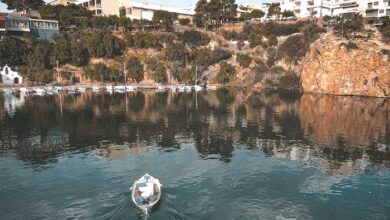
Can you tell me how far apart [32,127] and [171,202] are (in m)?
61.8

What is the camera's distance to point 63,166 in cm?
6125

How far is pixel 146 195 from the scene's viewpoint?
43000 millimetres

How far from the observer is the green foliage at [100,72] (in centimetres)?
18424

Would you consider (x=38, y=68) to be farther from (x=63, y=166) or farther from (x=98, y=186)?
(x=98, y=186)

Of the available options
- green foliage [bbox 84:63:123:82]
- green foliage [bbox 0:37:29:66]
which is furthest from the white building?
green foliage [bbox 84:63:123:82]

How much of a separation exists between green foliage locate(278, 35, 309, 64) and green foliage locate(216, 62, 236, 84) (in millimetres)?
28906

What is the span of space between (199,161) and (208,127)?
29869mm

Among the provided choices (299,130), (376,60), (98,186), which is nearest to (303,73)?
(376,60)

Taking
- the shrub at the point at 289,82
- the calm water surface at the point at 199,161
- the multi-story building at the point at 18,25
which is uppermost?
the multi-story building at the point at 18,25

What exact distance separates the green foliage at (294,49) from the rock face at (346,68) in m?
15.6

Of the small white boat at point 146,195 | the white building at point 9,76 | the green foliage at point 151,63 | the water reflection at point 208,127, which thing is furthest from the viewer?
the green foliage at point 151,63

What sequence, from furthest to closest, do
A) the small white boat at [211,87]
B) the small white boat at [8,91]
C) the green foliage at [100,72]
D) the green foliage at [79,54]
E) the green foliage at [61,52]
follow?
the small white boat at [211,87], the green foliage at [79,54], the green foliage at [100,72], the green foliage at [61,52], the small white boat at [8,91]

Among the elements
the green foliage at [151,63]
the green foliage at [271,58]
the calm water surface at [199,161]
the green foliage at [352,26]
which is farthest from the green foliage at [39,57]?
the green foliage at [352,26]

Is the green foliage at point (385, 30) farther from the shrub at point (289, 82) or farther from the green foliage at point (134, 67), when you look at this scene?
the green foliage at point (134, 67)
